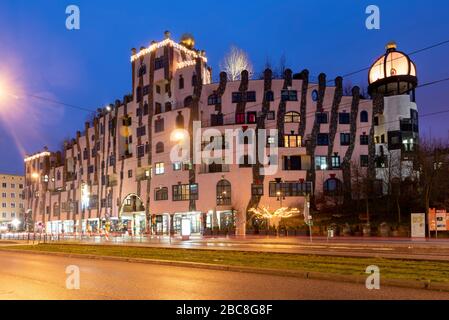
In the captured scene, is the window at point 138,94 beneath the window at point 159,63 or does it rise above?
beneath

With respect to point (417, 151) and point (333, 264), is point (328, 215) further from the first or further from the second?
point (333, 264)

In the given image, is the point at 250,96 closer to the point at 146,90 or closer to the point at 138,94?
the point at 146,90

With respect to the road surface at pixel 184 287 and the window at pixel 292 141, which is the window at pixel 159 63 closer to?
the window at pixel 292 141

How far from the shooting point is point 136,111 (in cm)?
7188

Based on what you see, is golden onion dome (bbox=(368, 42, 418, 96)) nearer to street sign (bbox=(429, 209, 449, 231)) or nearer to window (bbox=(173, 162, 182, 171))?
street sign (bbox=(429, 209, 449, 231))

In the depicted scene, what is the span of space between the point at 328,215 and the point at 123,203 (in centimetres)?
3455

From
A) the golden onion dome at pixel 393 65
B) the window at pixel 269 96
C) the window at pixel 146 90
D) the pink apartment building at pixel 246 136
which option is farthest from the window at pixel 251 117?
the window at pixel 146 90

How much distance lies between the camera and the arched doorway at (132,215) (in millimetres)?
70875

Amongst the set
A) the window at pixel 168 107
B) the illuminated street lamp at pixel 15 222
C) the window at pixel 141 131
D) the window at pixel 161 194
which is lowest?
the illuminated street lamp at pixel 15 222

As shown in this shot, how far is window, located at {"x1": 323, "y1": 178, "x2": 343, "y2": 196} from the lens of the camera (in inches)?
2314

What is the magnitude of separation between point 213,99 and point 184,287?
2087 inches

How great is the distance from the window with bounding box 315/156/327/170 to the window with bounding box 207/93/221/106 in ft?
51.7

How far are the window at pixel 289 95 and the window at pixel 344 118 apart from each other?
6.52 metres

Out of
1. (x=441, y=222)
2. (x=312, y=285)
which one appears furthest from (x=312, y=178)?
(x=312, y=285)
